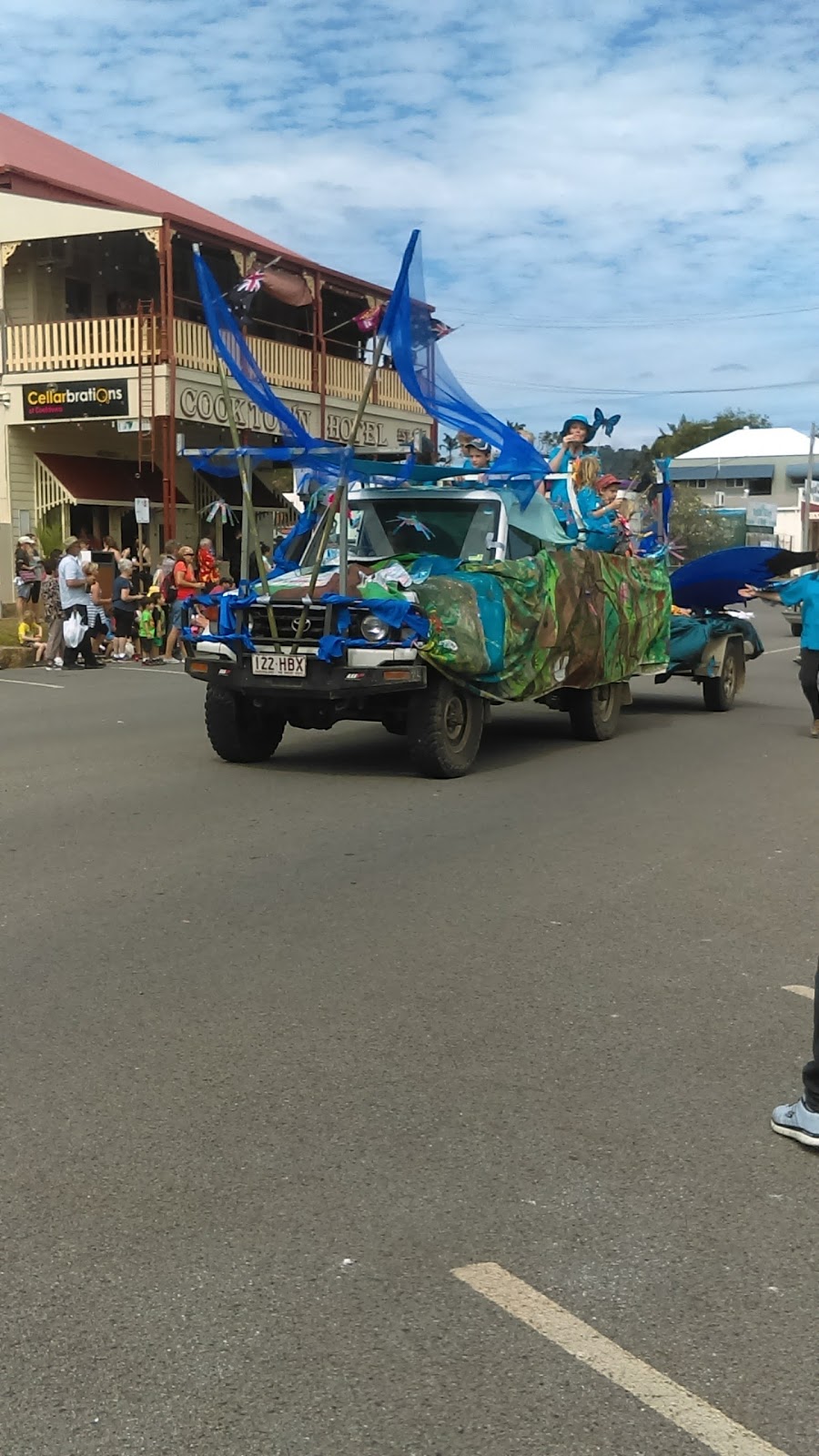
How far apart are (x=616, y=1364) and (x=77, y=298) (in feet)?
98.8

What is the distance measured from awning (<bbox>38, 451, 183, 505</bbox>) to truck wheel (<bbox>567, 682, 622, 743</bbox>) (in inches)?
726

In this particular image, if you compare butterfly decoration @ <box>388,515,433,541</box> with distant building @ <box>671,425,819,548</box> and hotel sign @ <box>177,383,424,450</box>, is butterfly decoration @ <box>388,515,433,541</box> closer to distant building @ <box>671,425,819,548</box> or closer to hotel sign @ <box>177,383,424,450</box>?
hotel sign @ <box>177,383,424,450</box>

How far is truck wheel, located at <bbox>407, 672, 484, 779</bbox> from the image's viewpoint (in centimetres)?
970

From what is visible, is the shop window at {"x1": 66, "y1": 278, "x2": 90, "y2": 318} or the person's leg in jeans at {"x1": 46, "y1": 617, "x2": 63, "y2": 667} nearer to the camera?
the person's leg in jeans at {"x1": 46, "y1": 617, "x2": 63, "y2": 667}

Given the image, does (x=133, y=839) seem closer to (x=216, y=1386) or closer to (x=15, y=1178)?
(x=15, y=1178)

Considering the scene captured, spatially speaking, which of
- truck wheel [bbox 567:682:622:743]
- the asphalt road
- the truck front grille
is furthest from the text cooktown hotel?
the asphalt road

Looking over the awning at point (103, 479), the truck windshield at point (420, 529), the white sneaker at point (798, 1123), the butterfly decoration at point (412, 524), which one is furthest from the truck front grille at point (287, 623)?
the awning at point (103, 479)

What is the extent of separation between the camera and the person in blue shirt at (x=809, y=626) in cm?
1246

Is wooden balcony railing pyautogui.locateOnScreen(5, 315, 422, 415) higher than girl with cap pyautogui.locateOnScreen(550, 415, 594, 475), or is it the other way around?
wooden balcony railing pyautogui.locateOnScreen(5, 315, 422, 415)

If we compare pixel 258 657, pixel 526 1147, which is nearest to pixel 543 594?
pixel 258 657

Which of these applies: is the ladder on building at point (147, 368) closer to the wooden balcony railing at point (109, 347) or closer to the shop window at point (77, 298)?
the wooden balcony railing at point (109, 347)

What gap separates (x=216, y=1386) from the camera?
9.21 feet

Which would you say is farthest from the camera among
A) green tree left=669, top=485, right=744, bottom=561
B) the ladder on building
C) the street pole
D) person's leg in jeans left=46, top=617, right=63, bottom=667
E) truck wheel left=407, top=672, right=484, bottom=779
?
the street pole

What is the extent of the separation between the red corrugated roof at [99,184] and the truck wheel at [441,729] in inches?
692
